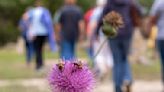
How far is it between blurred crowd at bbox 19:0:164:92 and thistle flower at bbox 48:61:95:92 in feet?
12.3

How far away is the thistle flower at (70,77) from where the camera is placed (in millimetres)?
3238

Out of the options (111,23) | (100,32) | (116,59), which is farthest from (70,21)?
(111,23)

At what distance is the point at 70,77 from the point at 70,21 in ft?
36.8

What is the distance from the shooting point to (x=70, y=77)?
3.24 m

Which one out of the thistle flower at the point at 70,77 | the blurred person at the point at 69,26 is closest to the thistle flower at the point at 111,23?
the thistle flower at the point at 70,77

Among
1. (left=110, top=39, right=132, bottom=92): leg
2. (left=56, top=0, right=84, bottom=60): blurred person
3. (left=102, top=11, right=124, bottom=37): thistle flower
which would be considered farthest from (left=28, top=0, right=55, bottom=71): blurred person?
(left=102, top=11, right=124, bottom=37): thistle flower

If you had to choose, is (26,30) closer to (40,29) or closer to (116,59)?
(40,29)

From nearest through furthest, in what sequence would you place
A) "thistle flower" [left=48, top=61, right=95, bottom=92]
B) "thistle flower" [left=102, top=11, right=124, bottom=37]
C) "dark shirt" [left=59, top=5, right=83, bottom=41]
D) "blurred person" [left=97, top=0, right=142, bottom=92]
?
"thistle flower" [left=48, top=61, right=95, bottom=92], "thistle flower" [left=102, top=11, right=124, bottom=37], "blurred person" [left=97, top=0, right=142, bottom=92], "dark shirt" [left=59, top=5, right=83, bottom=41]

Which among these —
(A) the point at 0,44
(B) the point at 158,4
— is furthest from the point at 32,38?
(A) the point at 0,44

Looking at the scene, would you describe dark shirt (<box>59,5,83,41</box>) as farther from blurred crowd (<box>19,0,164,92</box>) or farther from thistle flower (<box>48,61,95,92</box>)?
thistle flower (<box>48,61,95,92</box>)

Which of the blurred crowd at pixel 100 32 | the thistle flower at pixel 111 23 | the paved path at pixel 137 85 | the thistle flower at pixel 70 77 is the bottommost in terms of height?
the thistle flower at pixel 70 77

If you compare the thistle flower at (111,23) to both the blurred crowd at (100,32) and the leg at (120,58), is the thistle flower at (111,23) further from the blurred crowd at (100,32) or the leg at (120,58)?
the leg at (120,58)

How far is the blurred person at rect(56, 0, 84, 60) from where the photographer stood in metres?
14.4

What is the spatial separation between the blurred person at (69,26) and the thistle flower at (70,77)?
10965mm
